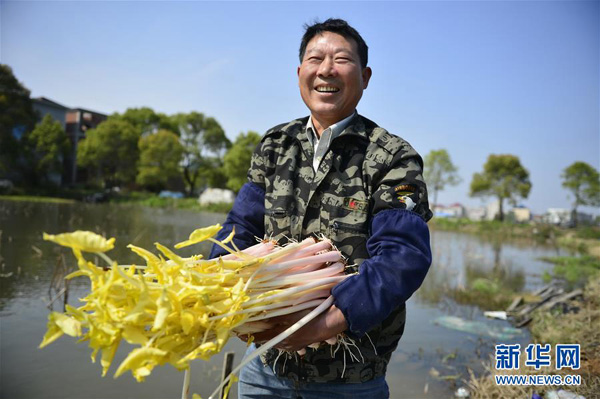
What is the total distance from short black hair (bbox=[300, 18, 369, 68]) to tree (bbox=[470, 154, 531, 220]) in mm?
47278

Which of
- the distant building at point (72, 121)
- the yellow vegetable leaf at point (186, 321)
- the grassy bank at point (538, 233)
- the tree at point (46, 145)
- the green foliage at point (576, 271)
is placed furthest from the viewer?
the distant building at point (72, 121)

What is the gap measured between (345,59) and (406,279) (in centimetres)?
112

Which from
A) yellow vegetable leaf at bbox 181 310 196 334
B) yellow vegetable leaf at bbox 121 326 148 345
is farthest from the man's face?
yellow vegetable leaf at bbox 121 326 148 345

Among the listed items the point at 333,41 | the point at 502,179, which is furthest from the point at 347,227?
the point at 502,179

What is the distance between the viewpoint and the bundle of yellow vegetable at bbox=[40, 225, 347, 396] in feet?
3.96

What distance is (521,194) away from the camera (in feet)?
143

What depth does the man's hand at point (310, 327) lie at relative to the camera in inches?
63.7

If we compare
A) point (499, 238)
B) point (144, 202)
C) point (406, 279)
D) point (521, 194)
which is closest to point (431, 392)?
point (406, 279)

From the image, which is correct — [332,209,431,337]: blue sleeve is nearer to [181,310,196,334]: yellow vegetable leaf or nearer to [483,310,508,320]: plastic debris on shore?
[181,310,196,334]: yellow vegetable leaf

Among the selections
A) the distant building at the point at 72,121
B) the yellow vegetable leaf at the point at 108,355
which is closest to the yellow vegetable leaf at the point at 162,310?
the yellow vegetable leaf at the point at 108,355

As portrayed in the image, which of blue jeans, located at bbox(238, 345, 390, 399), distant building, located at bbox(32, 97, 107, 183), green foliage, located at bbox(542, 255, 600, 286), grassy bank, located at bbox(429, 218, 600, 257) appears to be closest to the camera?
blue jeans, located at bbox(238, 345, 390, 399)

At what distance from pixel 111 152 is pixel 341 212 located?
4313cm

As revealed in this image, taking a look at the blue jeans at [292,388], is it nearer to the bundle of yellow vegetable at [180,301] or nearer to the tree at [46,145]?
the bundle of yellow vegetable at [180,301]

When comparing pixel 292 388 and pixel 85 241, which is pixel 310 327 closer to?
pixel 292 388
